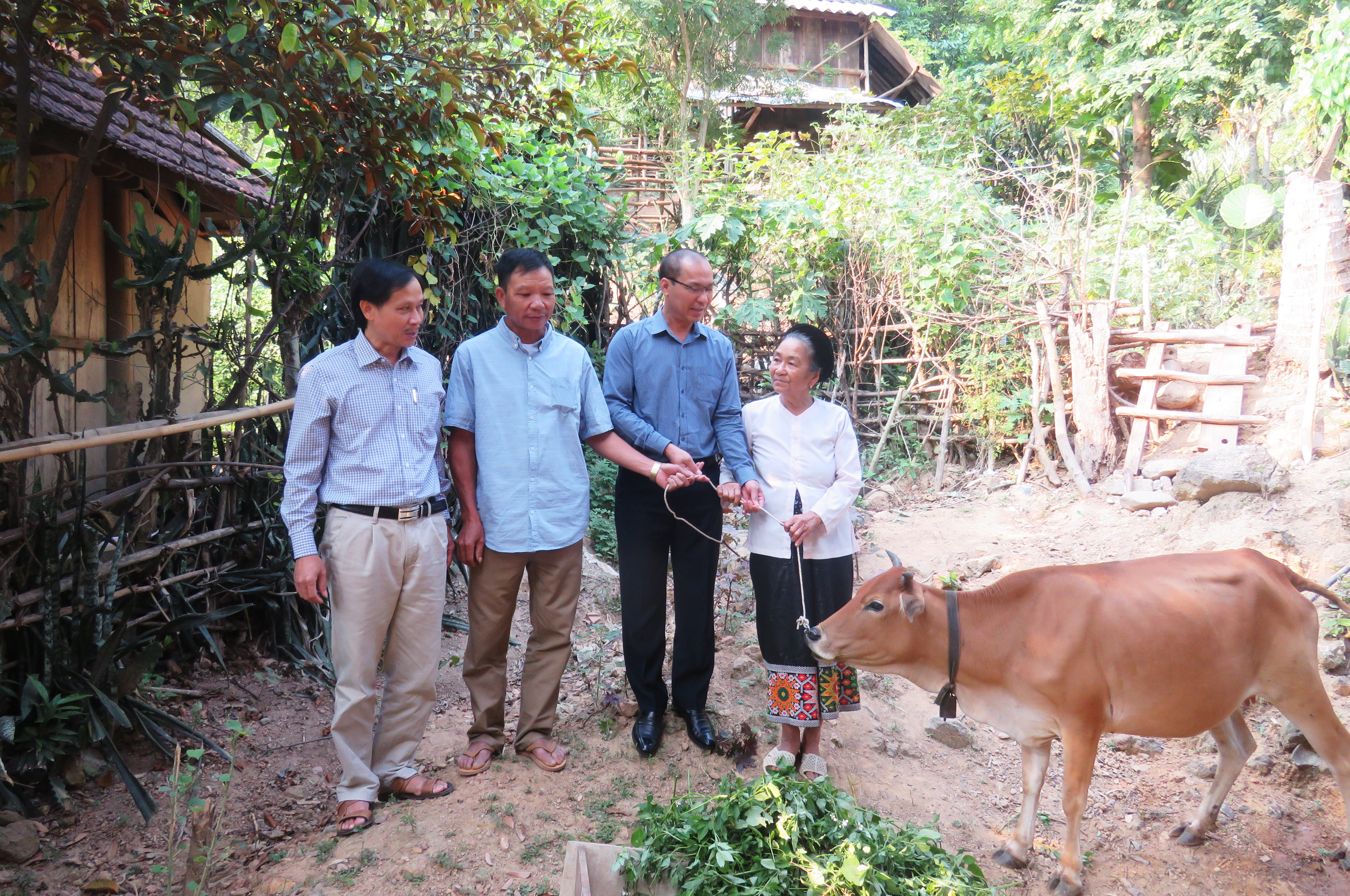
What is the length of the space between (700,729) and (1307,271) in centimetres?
889

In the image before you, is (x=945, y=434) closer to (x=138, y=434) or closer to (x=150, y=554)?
A: (x=150, y=554)

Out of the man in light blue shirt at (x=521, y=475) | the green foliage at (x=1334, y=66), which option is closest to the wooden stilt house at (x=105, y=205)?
the man in light blue shirt at (x=521, y=475)

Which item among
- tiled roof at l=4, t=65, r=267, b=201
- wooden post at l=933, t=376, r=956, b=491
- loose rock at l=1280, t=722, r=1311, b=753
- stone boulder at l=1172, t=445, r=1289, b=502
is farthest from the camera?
wooden post at l=933, t=376, r=956, b=491

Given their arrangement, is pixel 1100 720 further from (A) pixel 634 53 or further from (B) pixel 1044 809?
(A) pixel 634 53

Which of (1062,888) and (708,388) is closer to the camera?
(1062,888)

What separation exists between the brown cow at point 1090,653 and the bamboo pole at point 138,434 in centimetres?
240

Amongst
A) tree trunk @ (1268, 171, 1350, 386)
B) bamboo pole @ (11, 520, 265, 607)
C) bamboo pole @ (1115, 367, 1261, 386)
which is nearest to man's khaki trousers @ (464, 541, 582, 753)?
bamboo pole @ (11, 520, 265, 607)

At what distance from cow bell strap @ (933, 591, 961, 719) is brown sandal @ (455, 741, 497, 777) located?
182 centimetres

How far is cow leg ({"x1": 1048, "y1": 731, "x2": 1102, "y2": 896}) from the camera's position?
3232 mm

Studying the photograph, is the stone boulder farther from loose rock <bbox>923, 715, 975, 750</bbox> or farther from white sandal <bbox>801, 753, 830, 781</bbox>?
white sandal <bbox>801, 753, 830, 781</bbox>

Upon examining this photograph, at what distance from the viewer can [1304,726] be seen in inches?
139

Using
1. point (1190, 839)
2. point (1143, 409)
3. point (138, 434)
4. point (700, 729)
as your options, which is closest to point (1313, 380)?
point (1143, 409)

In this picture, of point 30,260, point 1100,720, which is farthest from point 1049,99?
point 30,260

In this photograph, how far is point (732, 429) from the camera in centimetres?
391
